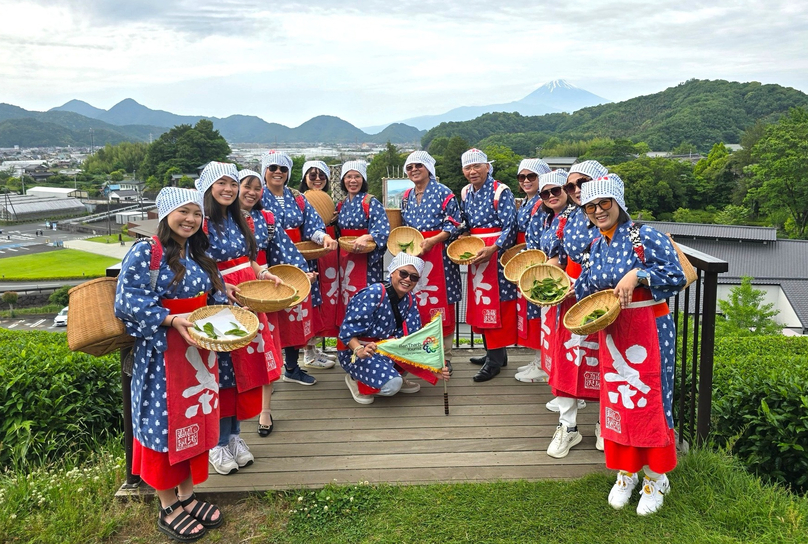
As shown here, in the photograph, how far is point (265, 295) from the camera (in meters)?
3.96

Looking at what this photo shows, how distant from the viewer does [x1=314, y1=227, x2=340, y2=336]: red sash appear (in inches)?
217

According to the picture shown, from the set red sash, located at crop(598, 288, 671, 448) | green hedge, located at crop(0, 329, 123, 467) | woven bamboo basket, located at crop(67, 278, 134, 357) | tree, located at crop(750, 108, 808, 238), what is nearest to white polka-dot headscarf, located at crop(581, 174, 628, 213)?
red sash, located at crop(598, 288, 671, 448)

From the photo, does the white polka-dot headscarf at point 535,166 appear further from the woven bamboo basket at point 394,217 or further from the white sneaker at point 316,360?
the white sneaker at point 316,360

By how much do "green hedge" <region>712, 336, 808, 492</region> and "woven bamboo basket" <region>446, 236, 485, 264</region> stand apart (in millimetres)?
2106

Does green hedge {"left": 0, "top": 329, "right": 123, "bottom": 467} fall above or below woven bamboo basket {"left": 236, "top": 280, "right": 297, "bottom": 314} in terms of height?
below

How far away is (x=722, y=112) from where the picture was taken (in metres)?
98.1

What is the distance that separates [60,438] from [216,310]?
6.81 ft

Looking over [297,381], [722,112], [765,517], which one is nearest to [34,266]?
[297,381]

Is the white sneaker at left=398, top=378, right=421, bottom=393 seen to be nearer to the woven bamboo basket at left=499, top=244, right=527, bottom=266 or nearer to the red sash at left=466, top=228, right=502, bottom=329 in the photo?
the red sash at left=466, top=228, right=502, bottom=329

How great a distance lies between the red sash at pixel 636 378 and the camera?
10.5ft

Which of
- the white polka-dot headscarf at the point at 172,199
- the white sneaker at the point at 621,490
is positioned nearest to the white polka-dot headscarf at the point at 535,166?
the white sneaker at the point at 621,490

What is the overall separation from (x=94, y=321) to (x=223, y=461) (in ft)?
4.36

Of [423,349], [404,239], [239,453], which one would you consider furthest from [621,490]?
[404,239]

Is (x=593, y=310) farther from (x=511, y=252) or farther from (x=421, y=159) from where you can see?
(x=421, y=159)
